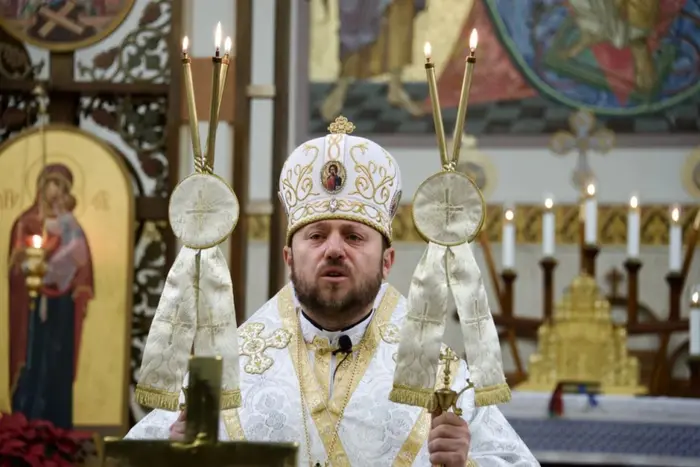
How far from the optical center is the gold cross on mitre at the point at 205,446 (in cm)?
257

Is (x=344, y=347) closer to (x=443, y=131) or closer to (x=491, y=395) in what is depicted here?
(x=491, y=395)

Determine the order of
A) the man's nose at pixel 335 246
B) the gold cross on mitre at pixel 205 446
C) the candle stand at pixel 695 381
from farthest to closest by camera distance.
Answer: the candle stand at pixel 695 381 < the man's nose at pixel 335 246 < the gold cross on mitre at pixel 205 446

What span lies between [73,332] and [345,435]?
3.37 meters

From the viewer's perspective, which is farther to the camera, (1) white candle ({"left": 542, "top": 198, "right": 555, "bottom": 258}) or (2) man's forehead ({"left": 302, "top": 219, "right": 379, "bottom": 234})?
(1) white candle ({"left": 542, "top": 198, "right": 555, "bottom": 258})

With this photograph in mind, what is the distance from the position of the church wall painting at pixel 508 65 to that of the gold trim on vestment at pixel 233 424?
524 cm

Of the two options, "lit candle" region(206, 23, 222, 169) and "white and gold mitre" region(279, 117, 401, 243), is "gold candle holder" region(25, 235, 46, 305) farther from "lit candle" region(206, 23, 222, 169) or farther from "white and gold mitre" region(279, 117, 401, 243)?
"lit candle" region(206, 23, 222, 169)

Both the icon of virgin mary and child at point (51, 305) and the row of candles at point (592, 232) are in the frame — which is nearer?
the icon of virgin mary and child at point (51, 305)

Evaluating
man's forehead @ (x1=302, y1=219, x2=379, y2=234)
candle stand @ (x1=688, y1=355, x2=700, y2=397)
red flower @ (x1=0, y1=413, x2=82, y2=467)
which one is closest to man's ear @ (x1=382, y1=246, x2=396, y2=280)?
man's forehead @ (x1=302, y1=219, x2=379, y2=234)

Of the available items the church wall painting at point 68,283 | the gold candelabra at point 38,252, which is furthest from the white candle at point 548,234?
the gold candelabra at point 38,252

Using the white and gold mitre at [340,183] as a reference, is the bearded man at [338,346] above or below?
below

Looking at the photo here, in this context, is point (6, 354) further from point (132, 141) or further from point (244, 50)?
point (244, 50)

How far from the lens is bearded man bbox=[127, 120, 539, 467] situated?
414cm

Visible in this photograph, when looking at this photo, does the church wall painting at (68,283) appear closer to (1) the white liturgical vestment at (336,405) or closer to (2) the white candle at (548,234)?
(2) the white candle at (548,234)

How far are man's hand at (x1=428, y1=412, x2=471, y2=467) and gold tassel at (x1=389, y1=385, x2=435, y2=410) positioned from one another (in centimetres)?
5
